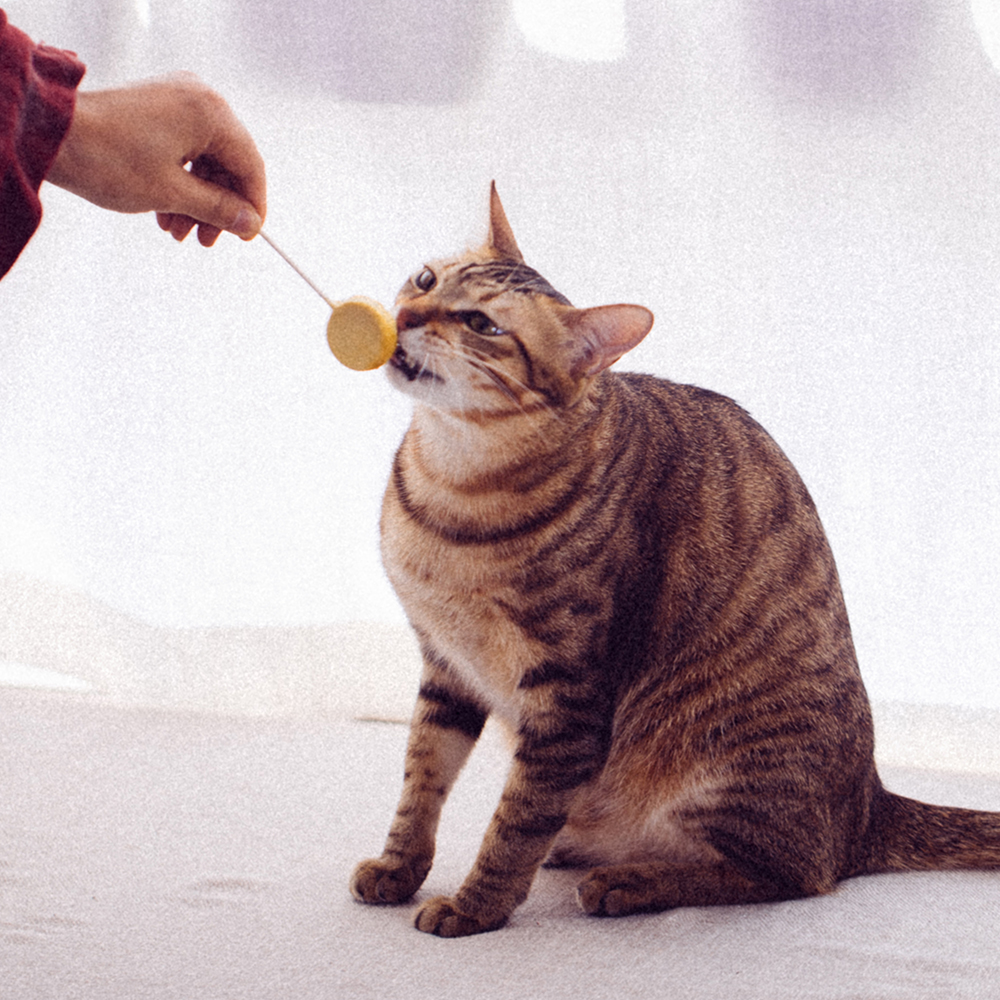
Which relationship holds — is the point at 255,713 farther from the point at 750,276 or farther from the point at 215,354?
the point at 750,276

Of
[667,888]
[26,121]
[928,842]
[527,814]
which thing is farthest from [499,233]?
[928,842]

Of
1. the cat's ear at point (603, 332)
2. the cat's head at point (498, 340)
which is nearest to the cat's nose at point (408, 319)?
the cat's head at point (498, 340)

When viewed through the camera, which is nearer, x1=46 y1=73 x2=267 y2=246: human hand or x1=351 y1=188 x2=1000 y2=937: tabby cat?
x1=46 y1=73 x2=267 y2=246: human hand

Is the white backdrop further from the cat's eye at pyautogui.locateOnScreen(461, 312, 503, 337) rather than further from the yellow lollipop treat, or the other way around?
the yellow lollipop treat

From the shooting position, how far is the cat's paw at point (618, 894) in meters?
1.21

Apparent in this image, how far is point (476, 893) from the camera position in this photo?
3.81 ft

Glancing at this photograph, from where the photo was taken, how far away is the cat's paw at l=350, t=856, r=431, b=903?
1.22 metres

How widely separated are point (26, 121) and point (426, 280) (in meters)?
0.42

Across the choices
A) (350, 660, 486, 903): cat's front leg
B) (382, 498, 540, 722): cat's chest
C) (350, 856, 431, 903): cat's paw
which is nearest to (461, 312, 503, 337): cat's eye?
(382, 498, 540, 722): cat's chest

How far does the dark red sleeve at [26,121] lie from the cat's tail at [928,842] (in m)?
1.11

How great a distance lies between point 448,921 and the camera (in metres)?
1.15

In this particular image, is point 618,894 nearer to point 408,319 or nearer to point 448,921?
point 448,921

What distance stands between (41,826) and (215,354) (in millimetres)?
992

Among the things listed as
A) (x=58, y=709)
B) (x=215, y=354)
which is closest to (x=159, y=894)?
(x=58, y=709)
